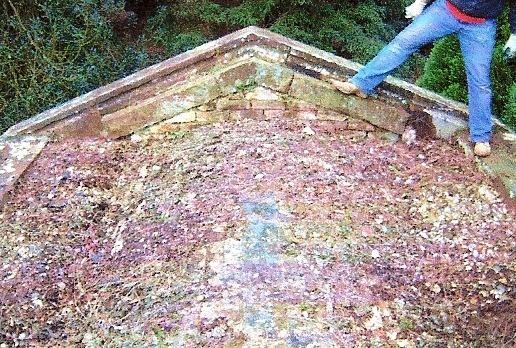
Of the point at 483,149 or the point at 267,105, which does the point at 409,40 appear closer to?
the point at 483,149

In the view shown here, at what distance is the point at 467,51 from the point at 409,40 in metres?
0.39

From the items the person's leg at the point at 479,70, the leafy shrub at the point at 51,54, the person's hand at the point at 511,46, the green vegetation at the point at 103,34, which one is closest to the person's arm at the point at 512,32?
the person's hand at the point at 511,46

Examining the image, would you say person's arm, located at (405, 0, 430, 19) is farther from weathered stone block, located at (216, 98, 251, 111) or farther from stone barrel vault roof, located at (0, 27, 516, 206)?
weathered stone block, located at (216, 98, 251, 111)

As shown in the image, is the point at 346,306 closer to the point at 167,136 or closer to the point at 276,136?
the point at 276,136

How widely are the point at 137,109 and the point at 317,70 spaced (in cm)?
142

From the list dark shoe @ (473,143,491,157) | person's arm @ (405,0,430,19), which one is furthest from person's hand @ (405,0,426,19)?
dark shoe @ (473,143,491,157)

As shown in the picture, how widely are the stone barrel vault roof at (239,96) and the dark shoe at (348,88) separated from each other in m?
0.06

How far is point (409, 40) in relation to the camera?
3834 mm

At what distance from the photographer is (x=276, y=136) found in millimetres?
4230

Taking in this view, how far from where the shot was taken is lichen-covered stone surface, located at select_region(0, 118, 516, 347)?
2.96 metres

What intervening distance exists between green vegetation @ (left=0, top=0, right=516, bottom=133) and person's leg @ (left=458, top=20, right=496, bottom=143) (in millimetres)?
2691

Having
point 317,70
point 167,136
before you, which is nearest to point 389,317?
point 317,70

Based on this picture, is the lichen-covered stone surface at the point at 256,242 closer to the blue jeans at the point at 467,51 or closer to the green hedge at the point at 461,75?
the blue jeans at the point at 467,51

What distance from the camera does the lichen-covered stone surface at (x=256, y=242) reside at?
9.71ft
